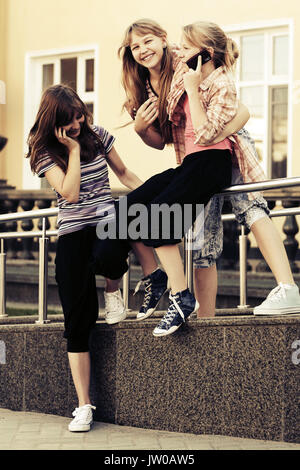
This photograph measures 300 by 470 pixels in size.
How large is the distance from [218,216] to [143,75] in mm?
917

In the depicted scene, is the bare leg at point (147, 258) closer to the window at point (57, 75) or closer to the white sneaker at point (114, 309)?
the white sneaker at point (114, 309)

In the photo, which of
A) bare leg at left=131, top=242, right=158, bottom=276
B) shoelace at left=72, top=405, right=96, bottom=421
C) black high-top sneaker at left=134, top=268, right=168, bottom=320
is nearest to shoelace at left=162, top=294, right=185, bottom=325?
black high-top sneaker at left=134, top=268, right=168, bottom=320

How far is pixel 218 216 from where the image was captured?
564cm

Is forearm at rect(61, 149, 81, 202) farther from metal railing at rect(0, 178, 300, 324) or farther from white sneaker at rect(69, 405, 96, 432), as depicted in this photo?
white sneaker at rect(69, 405, 96, 432)

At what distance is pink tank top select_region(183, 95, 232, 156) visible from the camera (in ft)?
17.2

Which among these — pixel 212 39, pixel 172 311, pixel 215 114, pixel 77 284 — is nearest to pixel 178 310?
pixel 172 311

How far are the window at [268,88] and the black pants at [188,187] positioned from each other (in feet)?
22.2

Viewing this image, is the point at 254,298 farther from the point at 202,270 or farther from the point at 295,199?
the point at 202,270

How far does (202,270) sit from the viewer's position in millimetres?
5609

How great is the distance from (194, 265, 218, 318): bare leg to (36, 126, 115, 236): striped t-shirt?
24.9 inches

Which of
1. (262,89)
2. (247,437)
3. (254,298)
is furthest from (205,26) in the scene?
(262,89)

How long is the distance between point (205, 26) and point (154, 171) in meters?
7.75

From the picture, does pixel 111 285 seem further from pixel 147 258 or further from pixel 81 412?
pixel 81 412

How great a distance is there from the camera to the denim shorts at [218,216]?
5395mm
